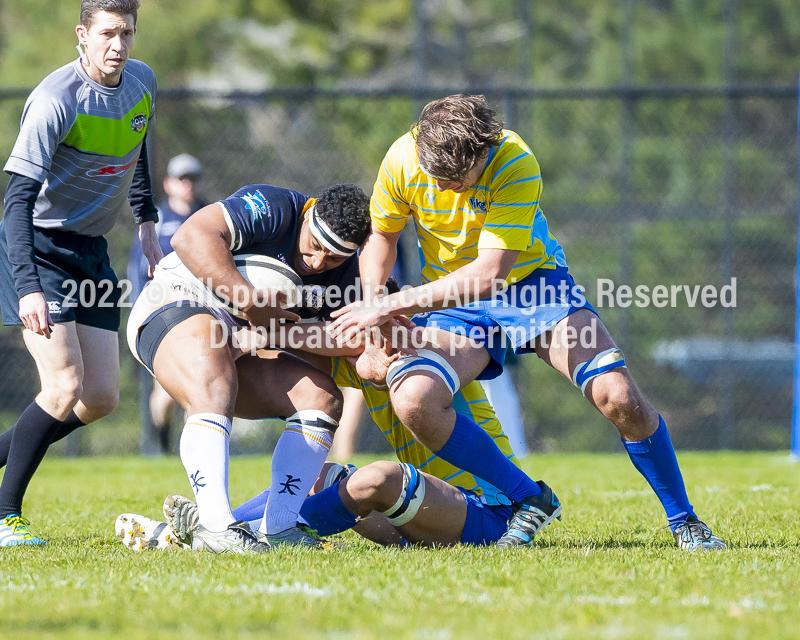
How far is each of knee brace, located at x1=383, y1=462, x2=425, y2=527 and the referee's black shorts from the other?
1.63 meters

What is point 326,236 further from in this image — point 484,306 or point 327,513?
point 327,513

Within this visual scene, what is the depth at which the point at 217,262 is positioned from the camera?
375cm

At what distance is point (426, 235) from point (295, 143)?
6.61 meters

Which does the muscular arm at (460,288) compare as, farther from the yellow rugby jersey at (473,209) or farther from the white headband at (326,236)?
the white headband at (326,236)

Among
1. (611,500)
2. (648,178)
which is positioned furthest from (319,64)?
(611,500)

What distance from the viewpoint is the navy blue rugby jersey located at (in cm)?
389

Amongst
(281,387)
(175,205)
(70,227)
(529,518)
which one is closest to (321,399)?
(281,387)

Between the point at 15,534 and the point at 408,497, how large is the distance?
1622 millimetres

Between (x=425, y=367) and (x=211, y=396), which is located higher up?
(x=425, y=367)

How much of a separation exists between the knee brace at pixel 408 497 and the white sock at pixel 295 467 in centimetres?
32

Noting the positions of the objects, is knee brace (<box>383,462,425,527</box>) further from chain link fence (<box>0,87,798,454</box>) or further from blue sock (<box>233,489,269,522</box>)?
chain link fence (<box>0,87,798,454</box>)

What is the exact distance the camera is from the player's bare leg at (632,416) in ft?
12.4

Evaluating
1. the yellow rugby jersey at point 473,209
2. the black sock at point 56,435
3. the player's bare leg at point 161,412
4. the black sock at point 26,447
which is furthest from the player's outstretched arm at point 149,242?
the player's bare leg at point 161,412

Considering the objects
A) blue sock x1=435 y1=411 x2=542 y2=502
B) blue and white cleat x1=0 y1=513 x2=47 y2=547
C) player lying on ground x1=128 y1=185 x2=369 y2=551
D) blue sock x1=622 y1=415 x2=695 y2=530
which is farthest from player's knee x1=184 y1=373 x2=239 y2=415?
blue sock x1=622 y1=415 x2=695 y2=530
